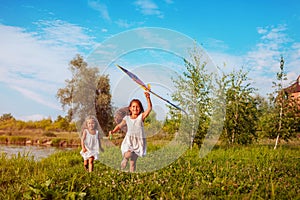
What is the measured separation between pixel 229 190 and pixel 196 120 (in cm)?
509

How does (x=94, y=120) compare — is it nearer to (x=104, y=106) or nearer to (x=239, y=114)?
(x=104, y=106)

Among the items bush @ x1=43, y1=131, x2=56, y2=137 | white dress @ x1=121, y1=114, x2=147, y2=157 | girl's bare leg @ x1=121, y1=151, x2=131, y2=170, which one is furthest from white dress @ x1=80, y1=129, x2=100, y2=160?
bush @ x1=43, y1=131, x2=56, y2=137

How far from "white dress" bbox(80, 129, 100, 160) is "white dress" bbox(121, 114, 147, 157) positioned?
2.38 feet

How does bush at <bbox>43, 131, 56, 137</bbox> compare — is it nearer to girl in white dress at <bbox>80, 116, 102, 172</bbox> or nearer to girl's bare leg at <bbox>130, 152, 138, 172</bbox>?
girl in white dress at <bbox>80, 116, 102, 172</bbox>

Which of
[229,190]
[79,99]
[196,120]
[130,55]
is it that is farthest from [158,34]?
[196,120]

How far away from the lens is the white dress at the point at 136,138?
5914 millimetres

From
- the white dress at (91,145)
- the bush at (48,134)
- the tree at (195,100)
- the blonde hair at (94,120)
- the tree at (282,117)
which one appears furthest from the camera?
the bush at (48,134)

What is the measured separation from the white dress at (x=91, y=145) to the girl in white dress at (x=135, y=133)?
0.70m

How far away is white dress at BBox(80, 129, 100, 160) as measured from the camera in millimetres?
6414

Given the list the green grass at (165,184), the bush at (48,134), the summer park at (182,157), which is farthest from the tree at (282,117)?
the bush at (48,134)

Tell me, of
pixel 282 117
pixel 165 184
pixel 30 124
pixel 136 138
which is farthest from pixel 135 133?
pixel 30 124

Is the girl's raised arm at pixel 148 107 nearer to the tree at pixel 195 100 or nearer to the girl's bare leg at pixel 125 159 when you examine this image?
the girl's bare leg at pixel 125 159

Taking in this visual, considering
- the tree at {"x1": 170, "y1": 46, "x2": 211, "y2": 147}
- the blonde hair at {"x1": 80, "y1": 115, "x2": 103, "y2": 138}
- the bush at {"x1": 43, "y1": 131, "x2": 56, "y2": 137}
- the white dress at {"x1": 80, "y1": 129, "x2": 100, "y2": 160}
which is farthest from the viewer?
the bush at {"x1": 43, "y1": 131, "x2": 56, "y2": 137}

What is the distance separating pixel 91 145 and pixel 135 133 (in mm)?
1081
